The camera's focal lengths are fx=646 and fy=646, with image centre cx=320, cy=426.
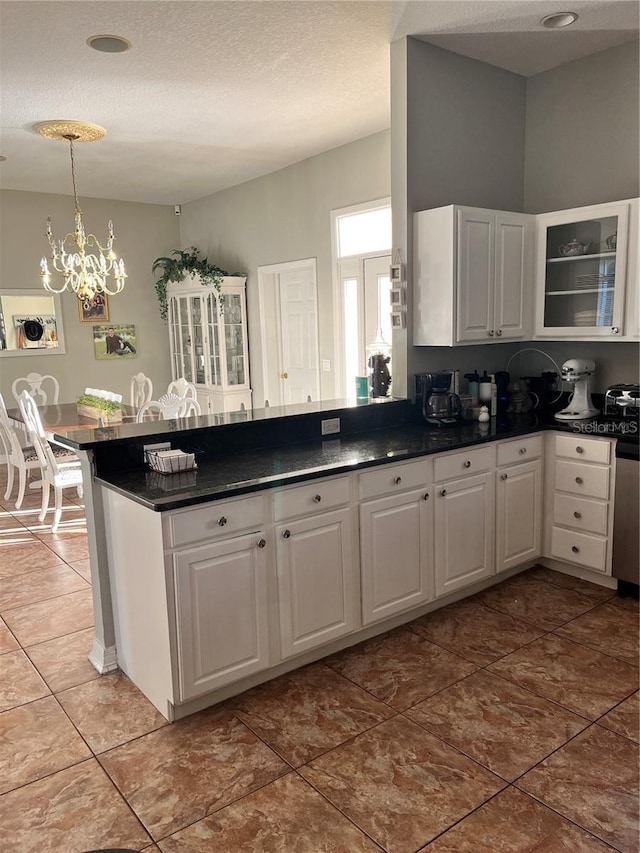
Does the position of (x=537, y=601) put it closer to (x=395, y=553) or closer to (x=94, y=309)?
(x=395, y=553)

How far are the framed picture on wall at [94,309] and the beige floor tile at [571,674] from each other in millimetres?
6008

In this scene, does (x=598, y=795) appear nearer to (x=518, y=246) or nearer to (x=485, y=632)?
(x=485, y=632)

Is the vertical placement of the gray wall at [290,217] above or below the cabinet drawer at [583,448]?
above

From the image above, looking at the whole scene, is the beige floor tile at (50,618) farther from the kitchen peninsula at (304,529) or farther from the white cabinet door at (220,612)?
the white cabinet door at (220,612)

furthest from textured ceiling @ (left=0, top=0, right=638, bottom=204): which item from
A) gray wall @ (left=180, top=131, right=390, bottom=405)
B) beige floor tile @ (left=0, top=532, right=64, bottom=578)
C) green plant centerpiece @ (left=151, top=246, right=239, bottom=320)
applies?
beige floor tile @ (left=0, top=532, right=64, bottom=578)

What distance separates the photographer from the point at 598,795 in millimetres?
2088

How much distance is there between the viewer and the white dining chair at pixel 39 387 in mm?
6617

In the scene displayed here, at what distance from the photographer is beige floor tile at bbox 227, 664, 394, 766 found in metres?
2.39

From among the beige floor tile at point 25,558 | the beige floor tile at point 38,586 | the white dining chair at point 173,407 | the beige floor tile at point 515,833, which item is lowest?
the beige floor tile at point 515,833

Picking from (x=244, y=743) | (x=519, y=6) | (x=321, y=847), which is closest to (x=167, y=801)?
(x=244, y=743)

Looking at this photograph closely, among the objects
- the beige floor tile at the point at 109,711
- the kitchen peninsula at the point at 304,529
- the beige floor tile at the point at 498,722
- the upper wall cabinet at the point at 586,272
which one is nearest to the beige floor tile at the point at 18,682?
the beige floor tile at the point at 109,711

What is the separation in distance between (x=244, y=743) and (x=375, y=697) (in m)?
0.57

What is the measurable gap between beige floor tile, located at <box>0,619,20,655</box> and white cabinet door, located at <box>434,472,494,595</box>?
211 cm

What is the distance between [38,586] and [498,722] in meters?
2.72
